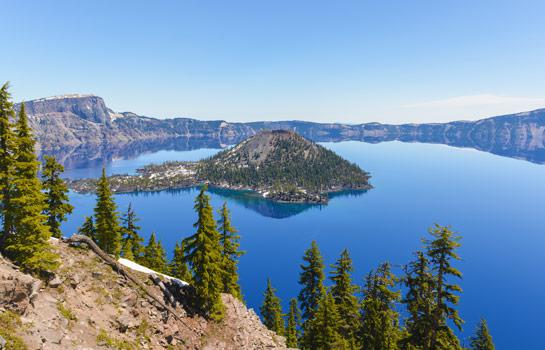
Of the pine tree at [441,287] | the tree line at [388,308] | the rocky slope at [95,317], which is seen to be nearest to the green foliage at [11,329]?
the rocky slope at [95,317]

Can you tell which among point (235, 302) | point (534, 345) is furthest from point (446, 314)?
point (534, 345)

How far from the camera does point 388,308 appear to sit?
4178cm

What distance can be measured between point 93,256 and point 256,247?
137 metres

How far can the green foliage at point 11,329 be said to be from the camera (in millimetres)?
17172

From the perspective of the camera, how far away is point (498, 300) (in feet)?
371

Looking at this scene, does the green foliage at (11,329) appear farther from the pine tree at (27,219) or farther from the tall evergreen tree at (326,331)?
the tall evergreen tree at (326,331)

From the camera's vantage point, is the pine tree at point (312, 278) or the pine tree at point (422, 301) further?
the pine tree at point (312, 278)

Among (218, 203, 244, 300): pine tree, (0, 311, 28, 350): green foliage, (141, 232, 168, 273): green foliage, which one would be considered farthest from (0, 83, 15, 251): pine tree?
A: (141, 232, 168, 273): green foliage

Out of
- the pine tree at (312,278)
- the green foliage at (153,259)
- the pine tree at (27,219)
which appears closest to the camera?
the pine tree at (27,219)

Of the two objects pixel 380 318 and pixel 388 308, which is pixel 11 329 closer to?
pixel 380 318

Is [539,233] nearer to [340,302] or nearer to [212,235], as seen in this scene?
[340,302]

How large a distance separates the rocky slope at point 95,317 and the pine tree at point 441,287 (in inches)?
783

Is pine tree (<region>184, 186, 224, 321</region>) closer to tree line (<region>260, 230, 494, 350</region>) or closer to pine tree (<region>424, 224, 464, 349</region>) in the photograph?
tree line (<region>260, 230, 494, 350</region>)

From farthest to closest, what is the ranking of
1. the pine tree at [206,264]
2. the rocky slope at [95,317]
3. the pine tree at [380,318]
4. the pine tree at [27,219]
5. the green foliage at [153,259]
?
the green foliage at [153,259]
the pine tree at [380,318]
the pine tree at [206,264]
the pine tree at [27,219]
the rocky slope at [95,317]
